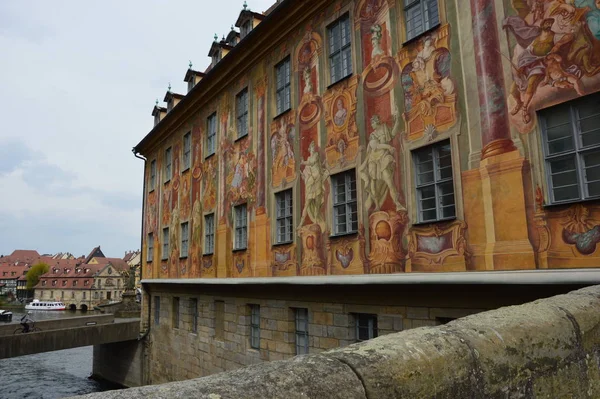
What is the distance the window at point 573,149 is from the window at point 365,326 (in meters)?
3.93

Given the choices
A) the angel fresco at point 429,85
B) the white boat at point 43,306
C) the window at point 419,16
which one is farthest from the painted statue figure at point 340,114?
the white boat at point 43,306

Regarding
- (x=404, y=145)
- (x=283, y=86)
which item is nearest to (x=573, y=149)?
(x=404, y=145)

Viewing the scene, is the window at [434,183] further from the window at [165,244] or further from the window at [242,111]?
the window at [165,244]

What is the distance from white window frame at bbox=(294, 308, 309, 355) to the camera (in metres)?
10.2

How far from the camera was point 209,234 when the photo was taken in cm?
1478

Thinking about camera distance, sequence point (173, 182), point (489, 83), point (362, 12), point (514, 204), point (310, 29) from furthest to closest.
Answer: point (173, 182) < point (310, 29) < point (362, 12) < point (489, 83) < point (514, 204)

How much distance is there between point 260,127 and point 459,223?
22.0 feet

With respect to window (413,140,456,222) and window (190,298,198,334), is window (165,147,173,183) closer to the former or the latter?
window (190,298,198,334)

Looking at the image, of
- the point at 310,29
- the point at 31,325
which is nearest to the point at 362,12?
the point at 310,29

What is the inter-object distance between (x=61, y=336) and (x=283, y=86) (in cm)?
1328

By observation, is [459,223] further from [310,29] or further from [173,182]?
[173,182]

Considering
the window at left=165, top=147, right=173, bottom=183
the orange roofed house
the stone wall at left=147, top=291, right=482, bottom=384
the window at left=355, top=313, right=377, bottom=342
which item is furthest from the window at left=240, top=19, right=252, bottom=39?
the orange roofed house

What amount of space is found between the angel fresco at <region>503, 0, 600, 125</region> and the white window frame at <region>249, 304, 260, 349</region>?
8056mm

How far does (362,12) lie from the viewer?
30.0 ft
